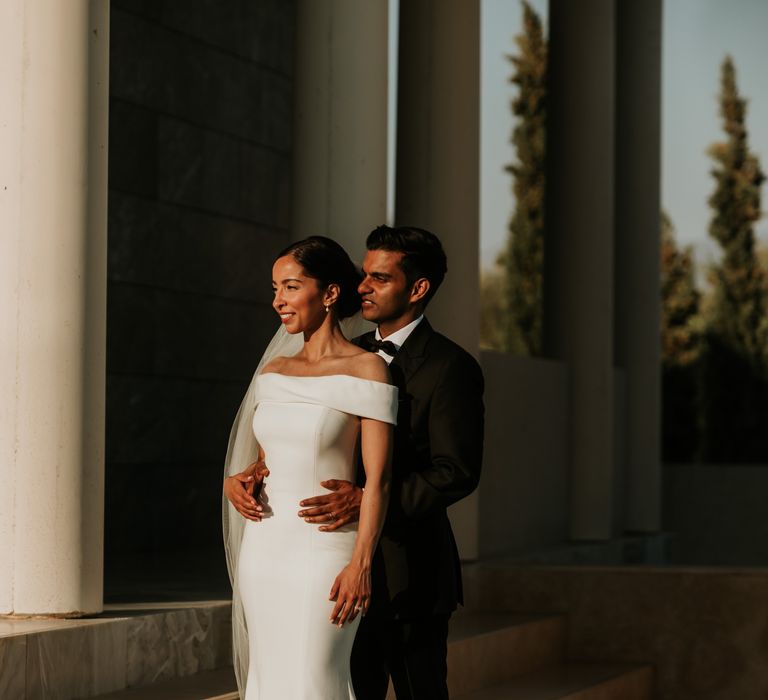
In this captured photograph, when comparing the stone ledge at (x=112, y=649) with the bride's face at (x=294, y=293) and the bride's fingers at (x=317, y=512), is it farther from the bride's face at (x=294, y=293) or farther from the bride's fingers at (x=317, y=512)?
the bride's face at (x=294, y=293)

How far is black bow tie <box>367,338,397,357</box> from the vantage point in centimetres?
416

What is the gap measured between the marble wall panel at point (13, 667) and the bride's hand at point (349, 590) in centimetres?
173

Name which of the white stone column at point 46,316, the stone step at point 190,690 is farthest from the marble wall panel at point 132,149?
the stone step at point 190,690

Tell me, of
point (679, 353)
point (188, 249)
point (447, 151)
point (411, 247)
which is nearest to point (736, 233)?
point (679, 353)

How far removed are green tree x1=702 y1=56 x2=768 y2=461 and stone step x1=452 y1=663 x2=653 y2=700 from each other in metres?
12.5

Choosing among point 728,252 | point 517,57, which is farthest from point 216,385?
point 517,57

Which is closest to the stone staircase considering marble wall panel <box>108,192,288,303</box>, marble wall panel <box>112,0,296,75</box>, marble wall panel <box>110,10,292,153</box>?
marble wall panel <box>108,192,288,303</box>

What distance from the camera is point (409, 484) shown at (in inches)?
156

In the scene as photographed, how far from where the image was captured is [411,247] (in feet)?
13.2

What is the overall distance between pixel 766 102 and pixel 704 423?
258 inches

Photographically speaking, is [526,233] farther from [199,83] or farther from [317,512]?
[317,512]

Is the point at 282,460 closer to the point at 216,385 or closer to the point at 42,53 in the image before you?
the point at 42,53

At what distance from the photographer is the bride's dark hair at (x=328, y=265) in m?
3.84

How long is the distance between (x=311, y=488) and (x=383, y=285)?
59cm
